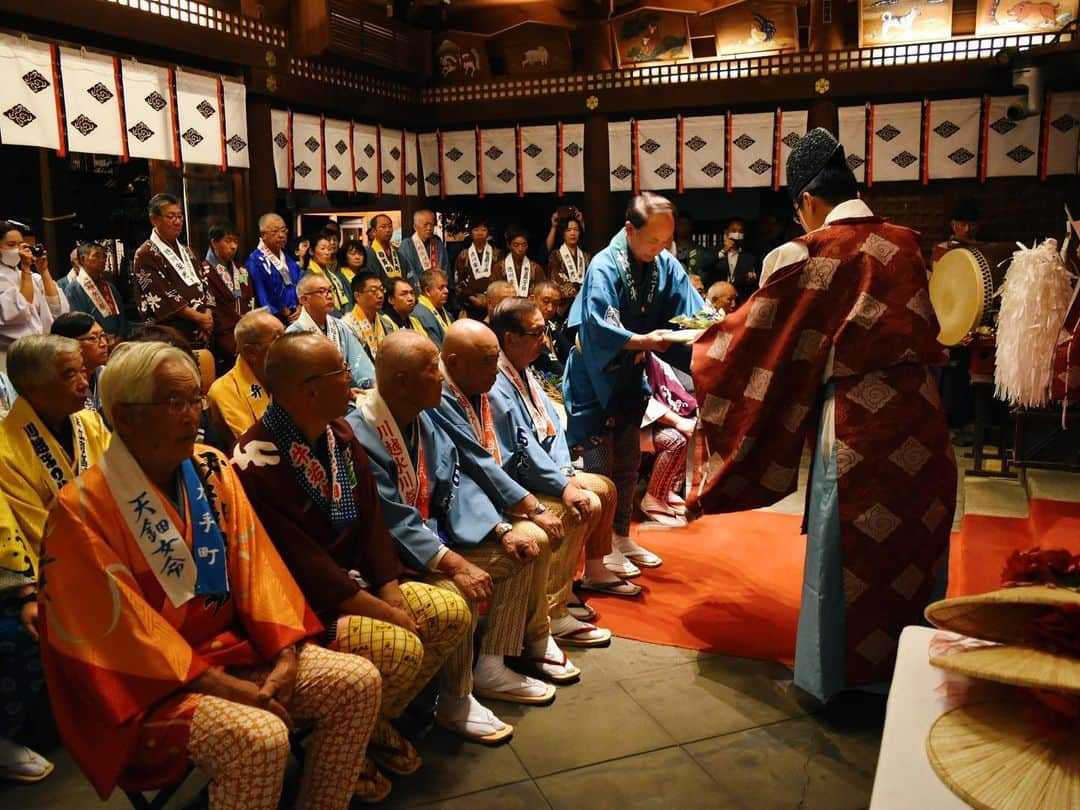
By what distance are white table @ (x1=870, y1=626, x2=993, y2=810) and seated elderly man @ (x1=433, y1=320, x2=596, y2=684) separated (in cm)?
200

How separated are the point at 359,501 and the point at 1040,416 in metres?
3.68

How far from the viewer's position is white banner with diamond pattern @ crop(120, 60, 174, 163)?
718 centimetres

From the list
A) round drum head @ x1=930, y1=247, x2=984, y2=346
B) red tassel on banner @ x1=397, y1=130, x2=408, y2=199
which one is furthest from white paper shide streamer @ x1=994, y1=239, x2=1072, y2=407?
red tassel on banner @ x1=397, y1=130, x2=408, y2=199

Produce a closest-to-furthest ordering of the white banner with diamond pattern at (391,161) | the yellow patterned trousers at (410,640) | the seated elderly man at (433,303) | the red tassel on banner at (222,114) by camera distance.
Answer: the yellow patterned trousers at (410,640) < the seated elderly man at (433,303) < the red tassel on banner at (222,114) < the white banner with diamond pattern at (391,161)

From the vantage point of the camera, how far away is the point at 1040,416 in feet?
14.9

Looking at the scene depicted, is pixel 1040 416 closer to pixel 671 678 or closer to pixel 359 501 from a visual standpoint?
pixel 671 678

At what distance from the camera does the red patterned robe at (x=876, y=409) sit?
316 centimetres

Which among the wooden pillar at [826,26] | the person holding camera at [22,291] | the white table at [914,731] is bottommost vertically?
the white table at [914,731]

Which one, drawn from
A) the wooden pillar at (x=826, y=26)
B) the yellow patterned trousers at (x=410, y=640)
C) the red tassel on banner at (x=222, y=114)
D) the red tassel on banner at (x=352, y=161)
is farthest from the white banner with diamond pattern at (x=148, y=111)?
the wooden pillar at (x=826, y=26)

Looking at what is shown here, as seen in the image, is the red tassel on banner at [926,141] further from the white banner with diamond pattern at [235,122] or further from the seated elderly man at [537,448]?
the seated elderly man at [537,448]

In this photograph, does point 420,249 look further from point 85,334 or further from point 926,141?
point 85,334

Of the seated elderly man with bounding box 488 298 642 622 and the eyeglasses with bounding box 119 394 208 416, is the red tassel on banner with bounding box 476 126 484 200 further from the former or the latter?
the eyeglasses with bounding box 119 394 208 416

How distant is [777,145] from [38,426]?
882 cm

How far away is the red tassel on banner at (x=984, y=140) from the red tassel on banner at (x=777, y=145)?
2084mm
